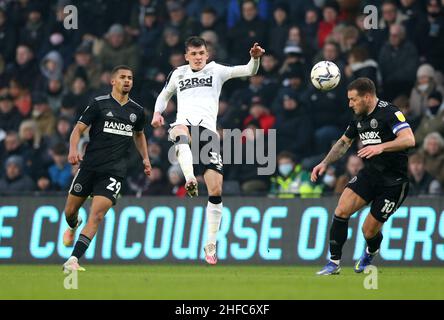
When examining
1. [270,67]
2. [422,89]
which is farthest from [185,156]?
[270,67]

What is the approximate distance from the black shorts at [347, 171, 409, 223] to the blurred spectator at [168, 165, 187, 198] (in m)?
5.96

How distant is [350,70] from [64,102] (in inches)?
221

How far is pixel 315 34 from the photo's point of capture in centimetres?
2128

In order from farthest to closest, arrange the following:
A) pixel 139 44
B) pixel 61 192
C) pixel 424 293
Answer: pixel 139 44 → pixel 61 192 → pixel 424 293

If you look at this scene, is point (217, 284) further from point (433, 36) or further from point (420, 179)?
point (433, 36)

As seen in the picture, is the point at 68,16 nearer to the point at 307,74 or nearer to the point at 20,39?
the point at 20,39

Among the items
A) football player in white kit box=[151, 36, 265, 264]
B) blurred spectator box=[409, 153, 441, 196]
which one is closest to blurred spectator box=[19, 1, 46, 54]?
blurred spectator box=[409, 153, 441, 196]

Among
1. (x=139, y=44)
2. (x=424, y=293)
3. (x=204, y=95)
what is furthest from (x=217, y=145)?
(x=139, y=44)

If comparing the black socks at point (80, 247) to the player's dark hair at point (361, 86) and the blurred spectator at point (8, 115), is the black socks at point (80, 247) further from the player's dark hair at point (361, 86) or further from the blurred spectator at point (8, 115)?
the blurred spectator at point (8, 115)

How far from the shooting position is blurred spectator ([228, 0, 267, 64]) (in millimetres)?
21375

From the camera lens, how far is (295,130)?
1995 centimetres

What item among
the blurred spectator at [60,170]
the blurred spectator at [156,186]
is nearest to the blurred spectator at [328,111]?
the blurred spectator at [156,186]

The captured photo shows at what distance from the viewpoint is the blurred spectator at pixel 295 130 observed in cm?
1992

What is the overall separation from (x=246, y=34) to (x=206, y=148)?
722cm
